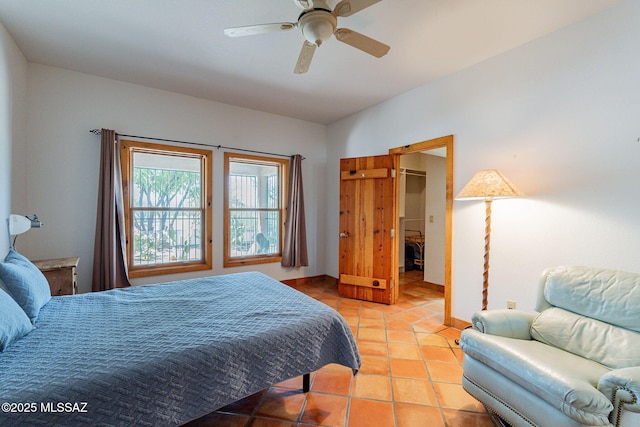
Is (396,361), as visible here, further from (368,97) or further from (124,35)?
(124,35)

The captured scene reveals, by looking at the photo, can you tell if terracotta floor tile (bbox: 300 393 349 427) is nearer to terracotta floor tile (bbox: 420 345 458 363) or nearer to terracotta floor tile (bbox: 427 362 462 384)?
terracotta floor tile (bbox: 427 362 462 384)

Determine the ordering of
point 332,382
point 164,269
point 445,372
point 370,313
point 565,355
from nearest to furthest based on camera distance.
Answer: point 565,355 < point 332,382 < point 445,372 < point 370,313 < point 164,269

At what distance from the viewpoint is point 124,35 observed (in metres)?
2.29

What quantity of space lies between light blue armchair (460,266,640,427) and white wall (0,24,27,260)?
3.73m

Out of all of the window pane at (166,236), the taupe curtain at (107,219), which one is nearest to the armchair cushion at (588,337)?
the window pane at (166,236)

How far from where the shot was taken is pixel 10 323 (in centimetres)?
125

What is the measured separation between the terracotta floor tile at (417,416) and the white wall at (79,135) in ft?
9.61

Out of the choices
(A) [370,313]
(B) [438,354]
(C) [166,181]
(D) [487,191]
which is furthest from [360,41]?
(C) [166,181]

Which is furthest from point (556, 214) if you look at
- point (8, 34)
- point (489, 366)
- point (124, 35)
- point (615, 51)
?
point (8, 34)

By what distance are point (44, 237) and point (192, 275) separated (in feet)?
5.10

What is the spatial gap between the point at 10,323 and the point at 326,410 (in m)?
1.75

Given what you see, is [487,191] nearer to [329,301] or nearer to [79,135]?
[329,301]

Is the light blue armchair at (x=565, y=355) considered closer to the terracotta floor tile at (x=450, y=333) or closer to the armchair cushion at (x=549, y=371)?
the armchair cushion at (x=549, y=371)

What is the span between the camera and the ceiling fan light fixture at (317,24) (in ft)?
5.33
